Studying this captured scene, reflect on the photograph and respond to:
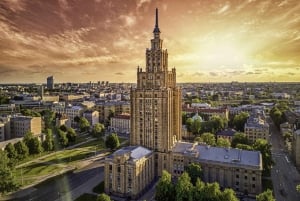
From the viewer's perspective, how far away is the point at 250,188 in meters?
69.8

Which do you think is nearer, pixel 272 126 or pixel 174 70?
pixel 174 70

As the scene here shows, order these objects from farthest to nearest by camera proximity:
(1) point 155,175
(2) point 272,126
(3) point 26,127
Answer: (2) point 272,126 < (3) point 26,127 < (1) point 155,175

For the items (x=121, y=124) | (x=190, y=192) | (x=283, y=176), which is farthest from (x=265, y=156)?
(x=121, y=124)

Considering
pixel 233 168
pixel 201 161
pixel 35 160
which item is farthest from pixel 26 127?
pixel 233 168

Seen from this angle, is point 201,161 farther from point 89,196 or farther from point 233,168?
point 89,196

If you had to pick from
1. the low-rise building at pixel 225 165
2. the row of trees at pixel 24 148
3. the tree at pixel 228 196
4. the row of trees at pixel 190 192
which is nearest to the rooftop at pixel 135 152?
the low-rise building at pixel 225 165

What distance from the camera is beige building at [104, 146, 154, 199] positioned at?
2680 inches

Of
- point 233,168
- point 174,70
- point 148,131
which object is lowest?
point 233,168

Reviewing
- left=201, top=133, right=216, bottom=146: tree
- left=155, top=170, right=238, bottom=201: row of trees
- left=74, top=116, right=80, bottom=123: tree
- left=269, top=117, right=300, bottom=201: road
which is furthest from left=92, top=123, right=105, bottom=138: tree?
left=269, top=117, right=300, bottom=201: road

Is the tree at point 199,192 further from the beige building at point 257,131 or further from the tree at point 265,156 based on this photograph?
the beige building at point 257,131

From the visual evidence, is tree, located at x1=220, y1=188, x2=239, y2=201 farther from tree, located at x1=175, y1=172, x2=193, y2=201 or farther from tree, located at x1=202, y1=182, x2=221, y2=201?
tree, located at x1=175, y1=172, x2=193, y2=201

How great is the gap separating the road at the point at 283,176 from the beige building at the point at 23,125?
106426 mm

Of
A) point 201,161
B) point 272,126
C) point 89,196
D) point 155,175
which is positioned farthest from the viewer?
point 272,126

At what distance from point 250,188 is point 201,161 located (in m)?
14.9
